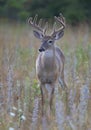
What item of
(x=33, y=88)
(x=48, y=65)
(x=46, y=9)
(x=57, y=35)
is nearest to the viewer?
(x=33, y=88)

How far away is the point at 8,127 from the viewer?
19.7 ft

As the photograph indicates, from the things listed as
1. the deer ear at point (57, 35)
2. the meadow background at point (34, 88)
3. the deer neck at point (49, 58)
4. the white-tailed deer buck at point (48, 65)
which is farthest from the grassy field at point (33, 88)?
the deer ear at point (57, 35)

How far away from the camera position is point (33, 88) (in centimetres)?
830

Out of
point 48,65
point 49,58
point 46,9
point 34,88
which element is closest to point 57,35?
point 49,58

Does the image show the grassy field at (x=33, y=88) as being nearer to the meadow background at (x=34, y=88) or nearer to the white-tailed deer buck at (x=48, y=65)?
the meadow background at (x=34, y=88)

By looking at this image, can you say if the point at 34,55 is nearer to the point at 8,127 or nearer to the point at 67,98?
the point at 67,98

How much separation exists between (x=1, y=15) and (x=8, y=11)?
1.12 feet

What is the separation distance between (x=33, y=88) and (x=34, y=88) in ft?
0.09

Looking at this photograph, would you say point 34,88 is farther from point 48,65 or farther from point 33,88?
point 48,65

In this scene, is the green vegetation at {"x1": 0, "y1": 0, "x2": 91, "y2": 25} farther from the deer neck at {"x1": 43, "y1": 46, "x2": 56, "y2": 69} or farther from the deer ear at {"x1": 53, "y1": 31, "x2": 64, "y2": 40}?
the deer neck at {"x1": 43, "y1": 46, "x2": 56, "y2": 69}

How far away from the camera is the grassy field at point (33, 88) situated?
6.13 m

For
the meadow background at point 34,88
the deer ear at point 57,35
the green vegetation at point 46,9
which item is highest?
the green vegetation at point 46,9

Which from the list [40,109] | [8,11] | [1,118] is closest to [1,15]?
[8,11]

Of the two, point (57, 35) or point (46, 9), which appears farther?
point (46, 9)
